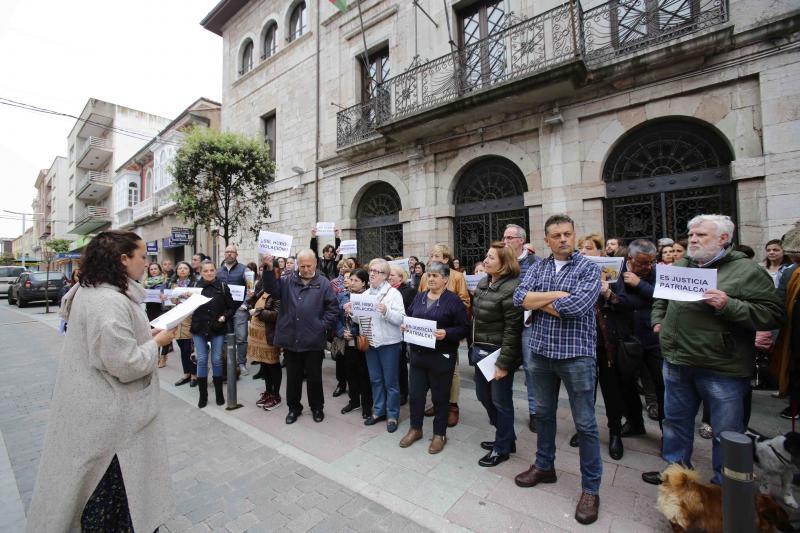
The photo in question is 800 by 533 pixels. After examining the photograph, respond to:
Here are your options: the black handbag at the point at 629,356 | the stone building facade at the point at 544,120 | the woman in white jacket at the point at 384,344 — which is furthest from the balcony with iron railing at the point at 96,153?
the black handbag at the point at 629,356

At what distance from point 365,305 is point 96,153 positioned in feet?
129

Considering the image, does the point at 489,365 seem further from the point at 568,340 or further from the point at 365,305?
the point at 365,305

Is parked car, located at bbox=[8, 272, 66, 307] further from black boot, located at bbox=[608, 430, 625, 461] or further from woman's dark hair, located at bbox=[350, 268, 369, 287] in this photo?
black boot, located at bbox=[608, 430, 625, 461]

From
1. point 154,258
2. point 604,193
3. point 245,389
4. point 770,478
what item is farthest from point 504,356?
point 154,258

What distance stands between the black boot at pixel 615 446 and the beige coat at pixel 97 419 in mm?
3601

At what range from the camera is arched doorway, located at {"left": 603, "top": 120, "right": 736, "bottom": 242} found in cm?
671

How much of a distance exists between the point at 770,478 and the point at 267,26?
63.1ft

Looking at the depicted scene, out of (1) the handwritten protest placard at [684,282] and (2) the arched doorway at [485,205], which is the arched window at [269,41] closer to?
(2) the arched doorway at [485,205]

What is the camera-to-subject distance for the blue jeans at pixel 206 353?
16.5 feet

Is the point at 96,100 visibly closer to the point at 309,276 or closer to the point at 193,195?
the point at 193,195

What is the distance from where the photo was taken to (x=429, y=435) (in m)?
3.98

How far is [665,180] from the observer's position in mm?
7121

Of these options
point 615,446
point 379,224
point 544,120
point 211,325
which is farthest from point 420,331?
point 379,224

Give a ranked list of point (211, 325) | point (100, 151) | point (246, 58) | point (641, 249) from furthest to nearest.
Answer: point (100, 151)
point (246, 58)
point (211, 325)
point (641, 249)
